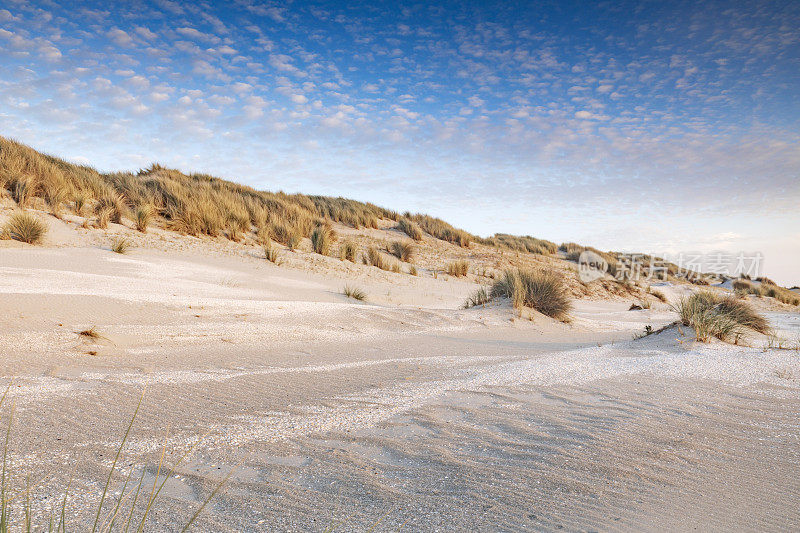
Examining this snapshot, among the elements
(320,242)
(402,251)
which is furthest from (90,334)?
(402,251)

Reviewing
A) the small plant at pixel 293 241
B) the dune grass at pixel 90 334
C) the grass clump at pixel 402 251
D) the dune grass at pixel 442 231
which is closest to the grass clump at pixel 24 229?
the dune grass at pixel 90 334

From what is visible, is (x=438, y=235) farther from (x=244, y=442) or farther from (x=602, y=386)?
(x=244, y=442)

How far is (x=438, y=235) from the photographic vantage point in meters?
21.9

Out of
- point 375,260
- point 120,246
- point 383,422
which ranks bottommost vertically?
point 383,422

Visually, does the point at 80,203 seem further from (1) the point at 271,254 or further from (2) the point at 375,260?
(2) the point at 375,260

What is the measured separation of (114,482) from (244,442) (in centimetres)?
56

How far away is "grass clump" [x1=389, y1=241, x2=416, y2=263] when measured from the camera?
1564 centimetres

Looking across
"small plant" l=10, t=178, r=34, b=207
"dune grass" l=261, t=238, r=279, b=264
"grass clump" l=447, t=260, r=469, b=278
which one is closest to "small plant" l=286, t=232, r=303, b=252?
"dune grass" l=261, t=238, r=279, b=264

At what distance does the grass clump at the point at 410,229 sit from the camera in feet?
66.5

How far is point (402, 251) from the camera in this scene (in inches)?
623

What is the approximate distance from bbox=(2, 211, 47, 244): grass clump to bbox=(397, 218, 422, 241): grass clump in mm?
13888

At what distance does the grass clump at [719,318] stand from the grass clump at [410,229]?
1365 cm

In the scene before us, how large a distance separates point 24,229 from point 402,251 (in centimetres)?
1022

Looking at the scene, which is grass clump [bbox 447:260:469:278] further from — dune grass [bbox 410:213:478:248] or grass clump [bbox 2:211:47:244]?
grass clump [bbox 2:211:47:244]
